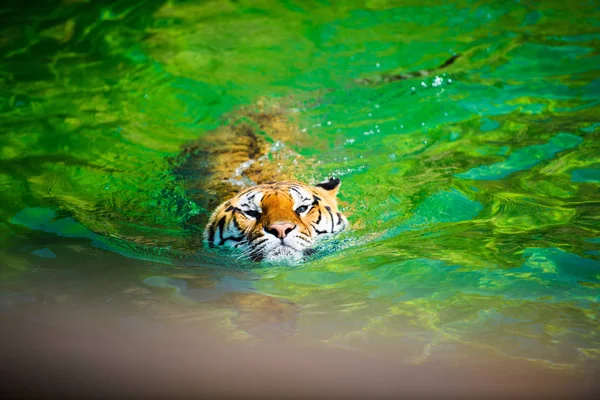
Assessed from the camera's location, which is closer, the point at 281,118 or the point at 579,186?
the point at 579,186

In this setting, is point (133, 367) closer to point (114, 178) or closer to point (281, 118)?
point (114, 178)

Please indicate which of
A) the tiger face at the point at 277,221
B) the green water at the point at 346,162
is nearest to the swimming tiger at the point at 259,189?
the tiger face at the point at 277,221

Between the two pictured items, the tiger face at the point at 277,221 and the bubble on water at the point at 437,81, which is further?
the bubble on water at the point at 437,81

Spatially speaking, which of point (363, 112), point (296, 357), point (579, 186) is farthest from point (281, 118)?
point (296, 357)

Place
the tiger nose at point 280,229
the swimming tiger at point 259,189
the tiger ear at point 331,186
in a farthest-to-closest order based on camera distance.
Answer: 1. the tiger ear at point 331,186
2. the swimming tiger at point 259,189
3. the tiger nose at point 280,229

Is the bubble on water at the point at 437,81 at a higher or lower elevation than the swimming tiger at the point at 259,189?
higher

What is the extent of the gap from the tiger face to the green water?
0.55 ft

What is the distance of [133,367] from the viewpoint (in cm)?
271

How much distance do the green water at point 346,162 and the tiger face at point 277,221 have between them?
17 cm

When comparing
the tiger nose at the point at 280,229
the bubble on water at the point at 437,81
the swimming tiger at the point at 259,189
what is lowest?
the tiger nose at the point at 280,229

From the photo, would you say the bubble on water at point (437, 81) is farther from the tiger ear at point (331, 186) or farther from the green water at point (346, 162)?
the tiger ear at point (331, 186)

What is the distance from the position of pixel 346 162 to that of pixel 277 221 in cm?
233

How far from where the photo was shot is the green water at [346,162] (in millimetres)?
3439

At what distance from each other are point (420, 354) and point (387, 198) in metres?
2.52
